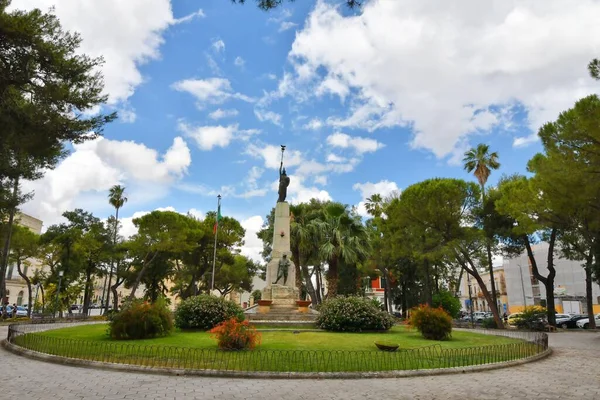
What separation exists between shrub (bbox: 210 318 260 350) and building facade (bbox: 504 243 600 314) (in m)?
44.3

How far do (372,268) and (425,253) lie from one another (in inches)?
522

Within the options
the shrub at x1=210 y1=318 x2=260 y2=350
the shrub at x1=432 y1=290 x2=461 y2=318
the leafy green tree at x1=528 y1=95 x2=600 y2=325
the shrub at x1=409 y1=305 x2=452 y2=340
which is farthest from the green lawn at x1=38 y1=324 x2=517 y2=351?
the shrub at x1=432 y1=290 x2=461 y2=318

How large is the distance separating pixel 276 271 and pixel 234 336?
11989 millimetres

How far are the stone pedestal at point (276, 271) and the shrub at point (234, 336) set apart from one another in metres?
10.9

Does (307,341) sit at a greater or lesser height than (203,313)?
lesser

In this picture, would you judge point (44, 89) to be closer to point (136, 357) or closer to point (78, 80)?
point (78, 80)

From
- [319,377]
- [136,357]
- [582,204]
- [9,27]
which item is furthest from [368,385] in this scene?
[582,204]

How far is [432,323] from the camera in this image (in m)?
15.5

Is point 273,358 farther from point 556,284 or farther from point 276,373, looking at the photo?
point 556,284

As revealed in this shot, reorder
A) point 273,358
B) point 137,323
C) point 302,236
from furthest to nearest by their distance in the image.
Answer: point 302,236, point 137,323, point 273,358

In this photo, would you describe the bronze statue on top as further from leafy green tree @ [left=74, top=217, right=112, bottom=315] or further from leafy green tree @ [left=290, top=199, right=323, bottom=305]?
leafy green tree @ [left=74, top=217, right=112, bottom=315]

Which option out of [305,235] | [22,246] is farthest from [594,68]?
[22,246]

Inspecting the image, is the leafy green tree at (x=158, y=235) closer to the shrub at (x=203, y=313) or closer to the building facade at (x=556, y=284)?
the shrub at (x=203, y=313)

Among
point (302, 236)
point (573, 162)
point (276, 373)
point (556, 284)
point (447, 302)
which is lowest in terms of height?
point (276, 373)
